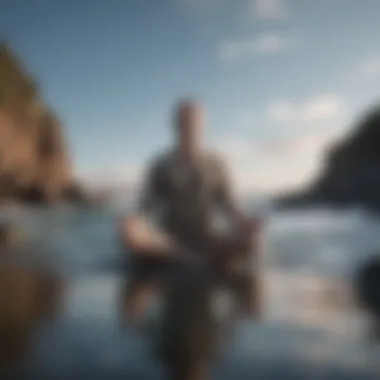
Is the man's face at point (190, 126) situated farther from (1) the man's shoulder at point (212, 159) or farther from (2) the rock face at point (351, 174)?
(2) the rock face at point (351, 174)

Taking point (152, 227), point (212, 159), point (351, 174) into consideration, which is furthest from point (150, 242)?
point (351, 174)

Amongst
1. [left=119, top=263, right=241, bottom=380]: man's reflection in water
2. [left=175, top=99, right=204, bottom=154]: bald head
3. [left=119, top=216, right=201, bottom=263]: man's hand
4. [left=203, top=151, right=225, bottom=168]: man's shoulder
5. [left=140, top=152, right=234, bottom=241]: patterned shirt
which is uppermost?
[left=175, top=99, right=204, bottom=154]: bald head

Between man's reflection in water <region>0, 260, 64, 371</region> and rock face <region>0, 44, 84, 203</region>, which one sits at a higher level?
rock face <region>0, 44, 84, 203</region>

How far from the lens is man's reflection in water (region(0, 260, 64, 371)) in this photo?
1.36m

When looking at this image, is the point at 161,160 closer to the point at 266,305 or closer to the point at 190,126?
the point at 190,126

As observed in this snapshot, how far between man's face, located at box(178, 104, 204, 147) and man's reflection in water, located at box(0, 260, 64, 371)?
50 centimetres

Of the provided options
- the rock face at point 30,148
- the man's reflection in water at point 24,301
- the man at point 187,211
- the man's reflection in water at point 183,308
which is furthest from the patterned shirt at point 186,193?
the man's reflection in water at point 24,301

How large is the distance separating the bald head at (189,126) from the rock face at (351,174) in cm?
27

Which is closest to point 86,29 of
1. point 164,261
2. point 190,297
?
point 164,261

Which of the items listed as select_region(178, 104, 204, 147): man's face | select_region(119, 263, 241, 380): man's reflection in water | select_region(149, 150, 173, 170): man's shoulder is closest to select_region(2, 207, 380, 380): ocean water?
select_region(119, 263, 241, 380): man's reflection in water

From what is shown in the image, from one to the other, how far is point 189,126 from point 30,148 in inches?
16.9

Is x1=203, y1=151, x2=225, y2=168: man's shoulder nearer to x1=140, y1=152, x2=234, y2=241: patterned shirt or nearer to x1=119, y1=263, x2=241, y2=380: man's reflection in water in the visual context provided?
x1=140, y1=152, x2=234, y2=241: patterned shirt

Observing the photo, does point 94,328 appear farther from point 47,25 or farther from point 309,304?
point 47,25

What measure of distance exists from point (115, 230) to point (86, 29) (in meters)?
0.57
